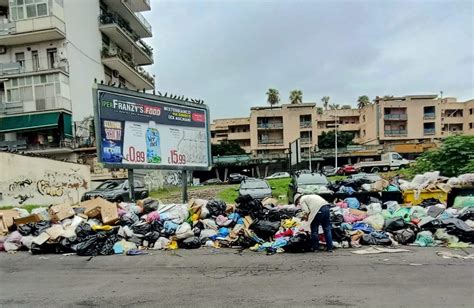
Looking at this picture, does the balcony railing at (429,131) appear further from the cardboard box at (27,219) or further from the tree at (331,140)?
the cardboard box at (27,219)

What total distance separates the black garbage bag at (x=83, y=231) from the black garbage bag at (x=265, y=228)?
4.10 metres

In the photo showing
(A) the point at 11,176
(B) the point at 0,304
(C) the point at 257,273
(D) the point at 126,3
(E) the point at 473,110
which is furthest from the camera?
(E) the point at 473,110

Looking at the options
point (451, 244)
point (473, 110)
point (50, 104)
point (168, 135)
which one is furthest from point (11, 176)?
point (473, 110)

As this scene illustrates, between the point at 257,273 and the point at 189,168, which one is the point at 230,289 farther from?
the point at 189,168

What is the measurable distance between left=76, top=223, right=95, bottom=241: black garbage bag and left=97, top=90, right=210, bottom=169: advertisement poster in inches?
90.1

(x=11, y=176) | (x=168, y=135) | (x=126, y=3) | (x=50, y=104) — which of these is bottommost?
(x=11, y=176)

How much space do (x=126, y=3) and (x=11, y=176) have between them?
25.7 metres

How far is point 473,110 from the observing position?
7269cm

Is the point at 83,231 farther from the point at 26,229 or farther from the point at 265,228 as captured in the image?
the point at 265,228

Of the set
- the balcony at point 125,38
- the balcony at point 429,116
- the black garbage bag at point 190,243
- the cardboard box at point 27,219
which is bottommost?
the black garbage bag at point 190,243

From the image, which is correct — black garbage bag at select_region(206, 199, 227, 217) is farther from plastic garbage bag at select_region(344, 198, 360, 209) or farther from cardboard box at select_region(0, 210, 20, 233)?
cardboard box at select_region(0, 210, 20, 233)

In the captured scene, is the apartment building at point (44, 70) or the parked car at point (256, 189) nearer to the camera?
the parked car at point (256, 189)

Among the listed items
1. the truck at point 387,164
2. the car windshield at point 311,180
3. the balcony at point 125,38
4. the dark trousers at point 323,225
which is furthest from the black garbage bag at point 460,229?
the truck at point 387,164

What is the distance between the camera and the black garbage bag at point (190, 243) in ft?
29.4
